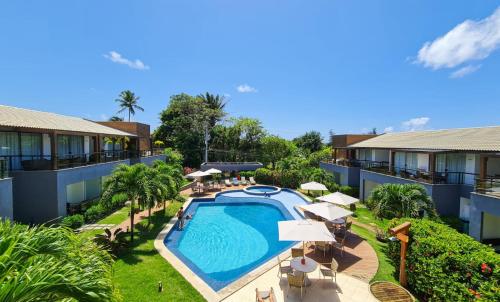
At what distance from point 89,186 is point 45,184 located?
686 cm

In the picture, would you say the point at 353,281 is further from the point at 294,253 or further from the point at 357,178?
the point at 357,178

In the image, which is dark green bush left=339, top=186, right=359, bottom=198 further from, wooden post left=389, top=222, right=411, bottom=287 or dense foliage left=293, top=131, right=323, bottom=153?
dense foliage left=293, top=131, right=323, bottom=153

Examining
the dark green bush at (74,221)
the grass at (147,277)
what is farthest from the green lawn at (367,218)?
the dark green bush at (74,221)

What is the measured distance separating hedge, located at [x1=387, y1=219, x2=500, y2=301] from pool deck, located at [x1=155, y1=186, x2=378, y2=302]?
1836 mm

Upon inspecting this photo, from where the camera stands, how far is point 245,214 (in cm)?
2198

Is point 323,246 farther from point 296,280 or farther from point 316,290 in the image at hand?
point 296,280

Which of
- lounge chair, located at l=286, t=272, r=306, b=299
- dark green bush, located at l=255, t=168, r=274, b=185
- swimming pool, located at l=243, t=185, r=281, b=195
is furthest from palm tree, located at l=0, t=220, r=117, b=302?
dark green bush, located at l=255, t=168, r=274, b=185

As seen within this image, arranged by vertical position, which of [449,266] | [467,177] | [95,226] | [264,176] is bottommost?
[95,226]

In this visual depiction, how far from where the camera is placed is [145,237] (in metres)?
14.5

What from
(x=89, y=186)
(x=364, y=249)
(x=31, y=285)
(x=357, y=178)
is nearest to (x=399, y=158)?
(x=357, y=178)

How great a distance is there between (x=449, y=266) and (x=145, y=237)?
46.8ft

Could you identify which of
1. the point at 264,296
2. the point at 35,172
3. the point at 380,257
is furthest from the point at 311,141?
the point at 264,296

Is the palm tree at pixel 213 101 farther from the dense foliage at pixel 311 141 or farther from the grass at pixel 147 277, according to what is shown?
the grass at pixel 147 277

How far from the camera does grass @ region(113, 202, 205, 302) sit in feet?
29.1
